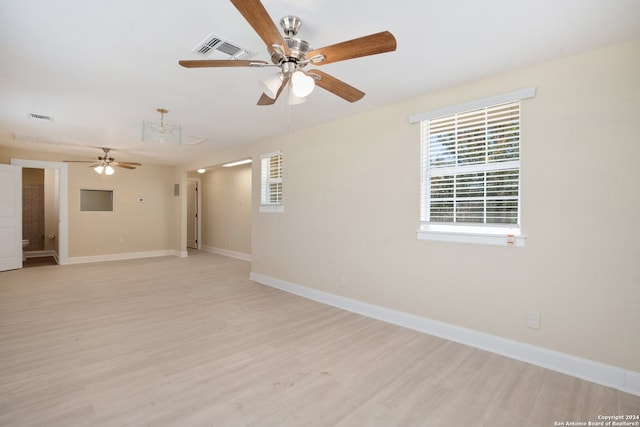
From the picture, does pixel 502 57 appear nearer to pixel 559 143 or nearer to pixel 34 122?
pixel 559 143

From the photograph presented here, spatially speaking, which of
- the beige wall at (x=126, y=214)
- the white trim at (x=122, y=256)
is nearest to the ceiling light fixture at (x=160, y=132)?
the beige wall at (x=126, y=214)

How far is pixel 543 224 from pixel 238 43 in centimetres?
279

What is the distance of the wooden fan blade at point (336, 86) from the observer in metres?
2.06

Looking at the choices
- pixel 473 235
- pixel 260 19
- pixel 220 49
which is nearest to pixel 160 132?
pixel 220 49

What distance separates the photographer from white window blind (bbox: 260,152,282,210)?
5.09 metres

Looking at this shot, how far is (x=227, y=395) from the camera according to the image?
2.14 meters

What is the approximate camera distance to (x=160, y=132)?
13.2 feet

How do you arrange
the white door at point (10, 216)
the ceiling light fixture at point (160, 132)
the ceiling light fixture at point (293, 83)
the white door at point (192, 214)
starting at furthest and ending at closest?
the white door at point (192, 214) < the white door at point (10, 216) < the ceiling light fixture at point (160, 132) < the ceiling light fixture at point (293, 83)

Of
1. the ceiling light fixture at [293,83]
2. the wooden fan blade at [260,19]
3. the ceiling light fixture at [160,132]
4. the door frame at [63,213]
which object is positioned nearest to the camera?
the wooden fan blade at [260,19]

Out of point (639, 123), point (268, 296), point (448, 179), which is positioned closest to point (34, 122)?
point (268, 296)

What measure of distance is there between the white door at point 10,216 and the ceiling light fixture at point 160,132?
425 cm

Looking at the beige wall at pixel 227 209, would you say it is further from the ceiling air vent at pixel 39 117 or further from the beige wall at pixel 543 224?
the beige wall at pixel 543 224

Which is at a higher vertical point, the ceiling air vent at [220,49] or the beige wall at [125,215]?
the ceiling air vent at [220,49]

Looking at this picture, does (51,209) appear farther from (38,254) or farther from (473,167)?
(473,167)
